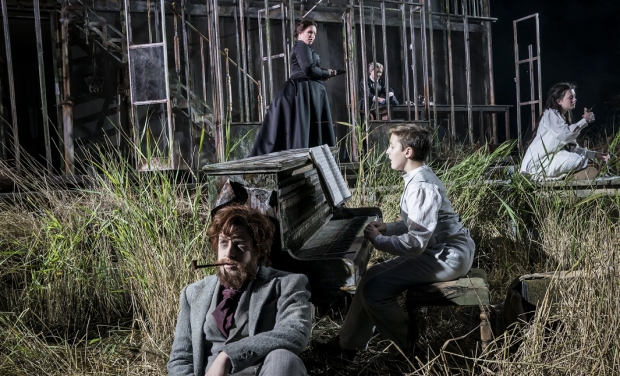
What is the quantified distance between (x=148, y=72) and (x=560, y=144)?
12.4 feet

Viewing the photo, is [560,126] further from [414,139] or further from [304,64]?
[414,139]

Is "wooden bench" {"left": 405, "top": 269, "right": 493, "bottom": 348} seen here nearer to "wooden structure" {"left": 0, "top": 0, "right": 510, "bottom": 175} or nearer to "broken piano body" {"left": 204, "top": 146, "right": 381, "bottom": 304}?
"broken piano body" {"left": 204, "top": 146, "right": 381, "bottom": 304}

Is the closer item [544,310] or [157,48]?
[544,310]

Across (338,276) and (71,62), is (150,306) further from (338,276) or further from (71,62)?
(71,62)

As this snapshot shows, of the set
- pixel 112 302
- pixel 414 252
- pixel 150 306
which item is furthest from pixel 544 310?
pixel 112 302

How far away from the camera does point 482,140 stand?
35.1 ft

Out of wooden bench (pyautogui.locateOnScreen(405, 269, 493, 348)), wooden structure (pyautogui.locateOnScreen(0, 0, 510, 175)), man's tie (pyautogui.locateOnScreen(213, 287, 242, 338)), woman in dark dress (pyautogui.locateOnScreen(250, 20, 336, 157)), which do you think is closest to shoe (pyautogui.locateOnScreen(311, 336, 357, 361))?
wooden bench (pyautogui.locateOnScreen(405, 269, 493, 348))

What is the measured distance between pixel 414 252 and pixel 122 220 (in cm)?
172

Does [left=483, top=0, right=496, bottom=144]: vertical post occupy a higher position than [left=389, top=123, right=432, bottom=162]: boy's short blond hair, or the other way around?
[left=483, top=0, right=496, bottom=144]: vertical post

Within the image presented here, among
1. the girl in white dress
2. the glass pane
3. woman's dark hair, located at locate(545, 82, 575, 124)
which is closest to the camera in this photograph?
the girl in white dress

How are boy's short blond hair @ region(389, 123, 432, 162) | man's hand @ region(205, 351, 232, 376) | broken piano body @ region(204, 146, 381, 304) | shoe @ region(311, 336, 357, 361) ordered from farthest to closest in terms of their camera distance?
shoe @ region(311, 336, 357, 361), boy's short blond hair @ region(389, 123, 432, 162), broken piano body @ region(204, 146, 381, 304), man's hand @ region(205, 351, 232, 376)

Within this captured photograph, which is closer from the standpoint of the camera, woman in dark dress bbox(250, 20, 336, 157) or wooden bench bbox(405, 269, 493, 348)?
wooden bench bbox(405, 269, 493, 348)

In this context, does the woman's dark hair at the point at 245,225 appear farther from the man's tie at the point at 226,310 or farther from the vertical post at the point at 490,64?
the vertical post at the point at 490,64

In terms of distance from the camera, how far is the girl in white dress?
6000 mm
